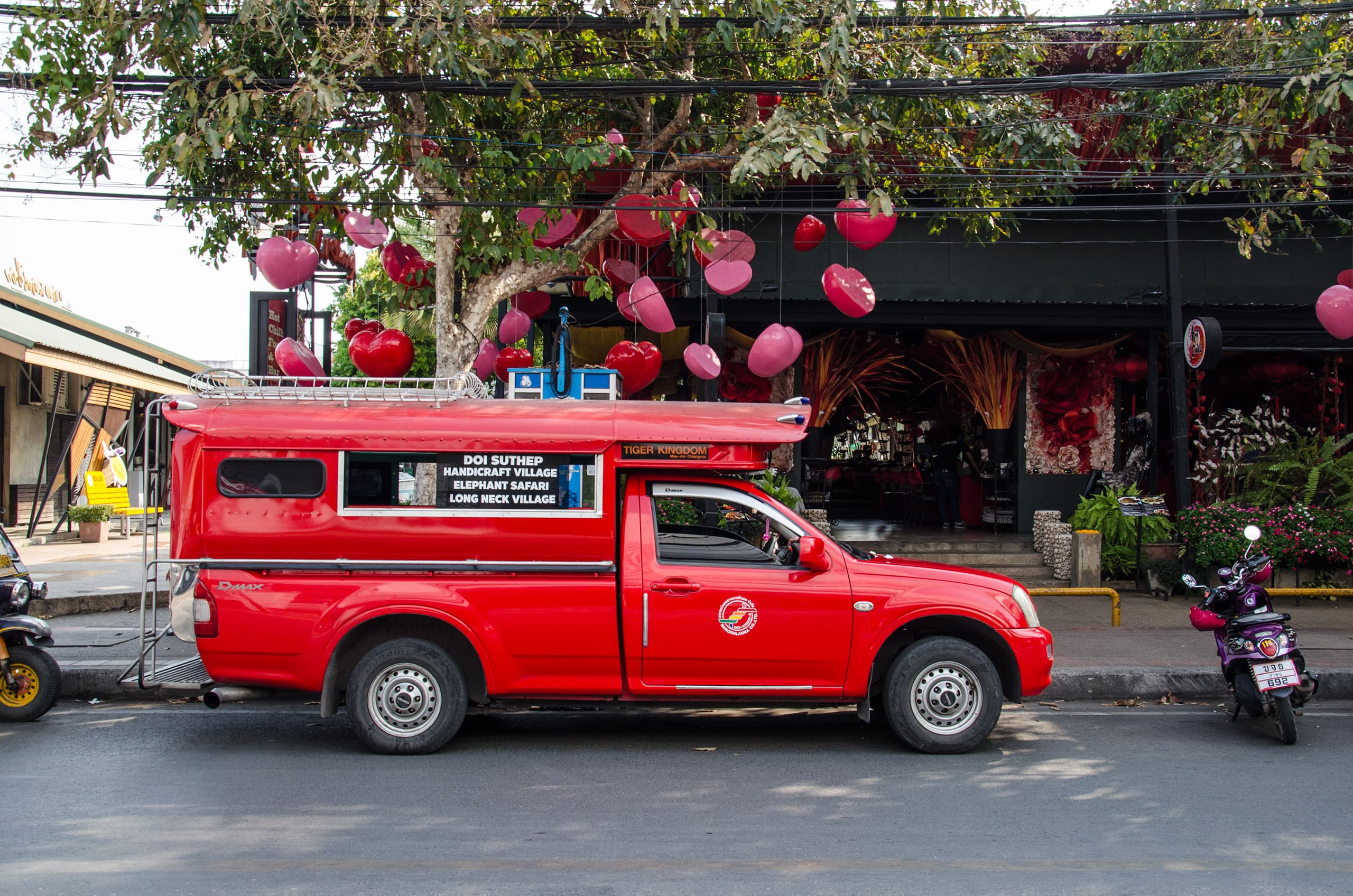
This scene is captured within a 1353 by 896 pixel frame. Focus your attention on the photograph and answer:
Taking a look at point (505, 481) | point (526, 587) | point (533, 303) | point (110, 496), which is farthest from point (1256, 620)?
point (110, 496)

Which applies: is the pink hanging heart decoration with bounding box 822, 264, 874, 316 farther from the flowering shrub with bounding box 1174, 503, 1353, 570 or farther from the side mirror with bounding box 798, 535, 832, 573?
the flowering shrub with bounding box 1174, 503, 1353, 570

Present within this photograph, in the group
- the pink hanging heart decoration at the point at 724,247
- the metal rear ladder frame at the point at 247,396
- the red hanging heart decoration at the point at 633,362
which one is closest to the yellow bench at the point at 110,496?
the red hanging heart decoration at the point at 633,362

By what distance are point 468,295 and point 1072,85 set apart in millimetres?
6123

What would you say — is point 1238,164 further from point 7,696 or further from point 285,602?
point 7,696

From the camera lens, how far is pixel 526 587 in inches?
251

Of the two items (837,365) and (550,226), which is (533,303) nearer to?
(550,226)

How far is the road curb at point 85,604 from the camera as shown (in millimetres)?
10828

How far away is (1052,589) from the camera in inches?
372

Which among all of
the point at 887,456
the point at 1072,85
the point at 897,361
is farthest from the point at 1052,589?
the point at 887,456

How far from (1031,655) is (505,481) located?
3.59 meters

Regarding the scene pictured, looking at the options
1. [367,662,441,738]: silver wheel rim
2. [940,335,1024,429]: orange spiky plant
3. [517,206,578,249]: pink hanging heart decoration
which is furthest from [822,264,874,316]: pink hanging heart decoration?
[367,662,441,738]: silver wheel rim

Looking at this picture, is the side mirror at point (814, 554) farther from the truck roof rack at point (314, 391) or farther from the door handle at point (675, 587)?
the truck roof rack at point (314, 391)

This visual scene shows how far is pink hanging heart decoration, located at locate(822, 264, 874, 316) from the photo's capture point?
10391 mm

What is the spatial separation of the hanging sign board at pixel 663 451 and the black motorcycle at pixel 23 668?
445 centimetres
